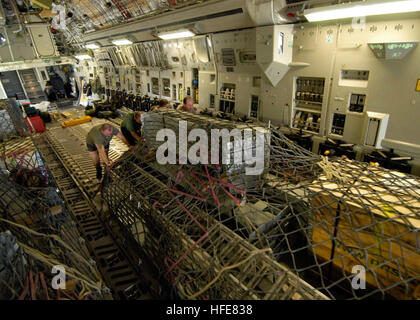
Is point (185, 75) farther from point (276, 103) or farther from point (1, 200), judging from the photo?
point (1, 200)

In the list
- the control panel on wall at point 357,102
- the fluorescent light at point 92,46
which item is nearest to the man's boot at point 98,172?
the control panel on wall at point 357,102

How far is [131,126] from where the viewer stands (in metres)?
4.63

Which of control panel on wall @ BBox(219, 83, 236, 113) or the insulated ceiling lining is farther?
the insulated ceiling lining

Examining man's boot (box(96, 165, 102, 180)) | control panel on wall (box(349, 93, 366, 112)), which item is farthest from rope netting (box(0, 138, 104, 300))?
control panel on wall (box(349, 93, 366, 112))

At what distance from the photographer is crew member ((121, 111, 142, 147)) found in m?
4.59

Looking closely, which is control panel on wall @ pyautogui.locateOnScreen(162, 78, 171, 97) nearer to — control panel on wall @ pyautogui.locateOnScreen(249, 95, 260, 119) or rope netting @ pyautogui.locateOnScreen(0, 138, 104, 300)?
control panel on wall @ pyautogui.locateOnScreen(249, 95, 260, 119)

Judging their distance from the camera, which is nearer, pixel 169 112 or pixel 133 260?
pixel 133 260

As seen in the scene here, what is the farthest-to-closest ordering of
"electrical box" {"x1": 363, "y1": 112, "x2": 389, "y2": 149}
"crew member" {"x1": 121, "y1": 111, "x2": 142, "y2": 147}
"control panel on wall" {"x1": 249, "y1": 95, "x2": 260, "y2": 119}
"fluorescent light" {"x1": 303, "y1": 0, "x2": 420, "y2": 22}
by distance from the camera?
1. "control panel on wall" {"x1": 249, "y1": 95, "x2": 260, "y2": 119}
2. "crew member" {"x1": 121, "y1": 111, "x2": 142, "y2": 147}
3. "electrical box" {"x1": 363, "y1": 112, "x2": 389, "y2": 149}
4. "fluorescent light" {"x1": 303, "y1": 0, "x2": 420, "y2": 22}

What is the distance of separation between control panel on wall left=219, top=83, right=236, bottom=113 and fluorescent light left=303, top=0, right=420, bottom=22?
106 inches

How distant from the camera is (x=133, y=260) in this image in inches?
110

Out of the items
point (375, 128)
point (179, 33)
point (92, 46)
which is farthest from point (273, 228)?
point (92, 46)

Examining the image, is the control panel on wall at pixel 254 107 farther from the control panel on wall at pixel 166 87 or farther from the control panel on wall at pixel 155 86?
the control panel on wall at pixel 155 86
